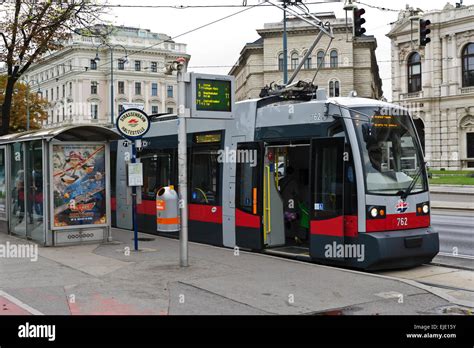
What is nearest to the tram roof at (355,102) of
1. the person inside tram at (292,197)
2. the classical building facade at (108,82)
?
the person inside tram at (292,197)

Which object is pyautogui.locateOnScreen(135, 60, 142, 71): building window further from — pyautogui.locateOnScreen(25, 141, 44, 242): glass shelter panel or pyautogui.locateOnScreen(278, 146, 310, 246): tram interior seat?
pyautogui.locateOnScreen(278, 146, 310, 246): tram interior seat

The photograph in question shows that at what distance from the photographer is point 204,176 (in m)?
13.1

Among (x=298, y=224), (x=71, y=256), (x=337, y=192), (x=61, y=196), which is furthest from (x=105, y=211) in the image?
(x=337, y=192)

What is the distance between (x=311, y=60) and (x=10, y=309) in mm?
68994

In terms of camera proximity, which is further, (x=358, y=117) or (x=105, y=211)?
(x=105, y=211)

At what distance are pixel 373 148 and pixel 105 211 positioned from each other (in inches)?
260

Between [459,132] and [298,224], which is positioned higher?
[459,132]

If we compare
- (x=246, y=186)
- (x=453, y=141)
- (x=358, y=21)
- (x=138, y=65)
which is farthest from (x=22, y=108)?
(x=246, y=186)

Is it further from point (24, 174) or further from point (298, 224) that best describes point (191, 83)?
point (24, 174)

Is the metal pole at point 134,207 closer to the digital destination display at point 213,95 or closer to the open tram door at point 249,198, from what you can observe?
the open tram door at point 249,198

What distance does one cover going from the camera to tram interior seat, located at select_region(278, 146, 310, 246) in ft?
39.5

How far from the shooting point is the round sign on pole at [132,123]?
12.0m

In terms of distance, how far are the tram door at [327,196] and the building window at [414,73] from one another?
184 feet
